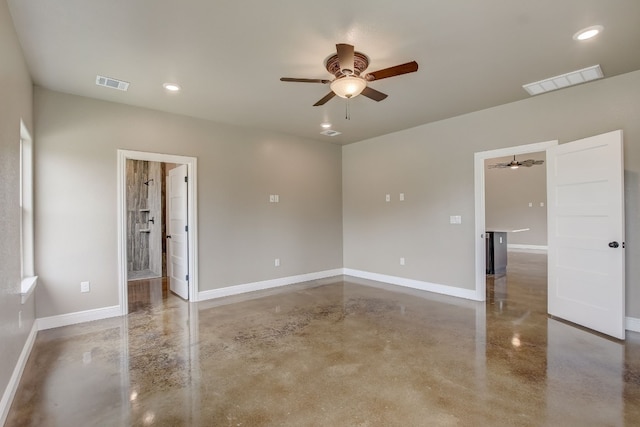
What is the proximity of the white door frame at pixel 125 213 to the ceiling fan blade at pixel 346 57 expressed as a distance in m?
2.92

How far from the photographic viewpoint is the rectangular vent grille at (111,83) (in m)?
3.36

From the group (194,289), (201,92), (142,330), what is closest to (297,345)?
(142,330)

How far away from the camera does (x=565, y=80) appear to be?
348 centimetres

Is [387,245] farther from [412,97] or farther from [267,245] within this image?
[412,97]

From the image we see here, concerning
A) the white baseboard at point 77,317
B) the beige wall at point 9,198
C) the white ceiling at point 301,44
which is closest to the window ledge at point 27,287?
the beige wall at point 9,198

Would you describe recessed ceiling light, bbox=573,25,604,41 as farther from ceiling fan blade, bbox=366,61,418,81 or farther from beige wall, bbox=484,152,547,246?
beige wall, bbox=484,152,547,246

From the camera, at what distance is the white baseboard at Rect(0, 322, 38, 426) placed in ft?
6.59

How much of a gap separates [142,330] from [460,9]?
13.8ft

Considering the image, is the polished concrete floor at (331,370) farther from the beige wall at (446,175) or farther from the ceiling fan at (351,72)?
the ceiling fan at (351,72)

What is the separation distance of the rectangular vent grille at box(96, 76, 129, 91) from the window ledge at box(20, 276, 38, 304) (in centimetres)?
210

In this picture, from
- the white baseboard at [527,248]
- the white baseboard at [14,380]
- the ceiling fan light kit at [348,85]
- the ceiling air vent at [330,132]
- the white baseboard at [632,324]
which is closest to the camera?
the white baseboard at [14,380]

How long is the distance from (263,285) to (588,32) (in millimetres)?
4981

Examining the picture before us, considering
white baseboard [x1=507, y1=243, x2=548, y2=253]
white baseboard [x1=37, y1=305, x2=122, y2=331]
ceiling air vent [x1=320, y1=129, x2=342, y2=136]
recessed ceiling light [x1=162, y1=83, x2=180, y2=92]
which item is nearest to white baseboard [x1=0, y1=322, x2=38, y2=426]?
white baseboard [x1=37, y1=305, x2=122, y2=331]

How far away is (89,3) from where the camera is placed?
2.18 meters
